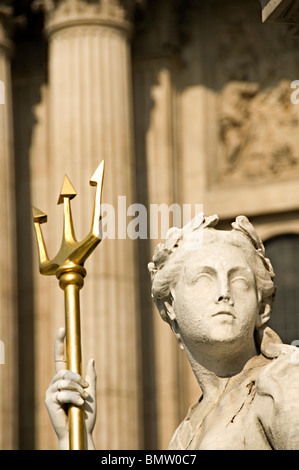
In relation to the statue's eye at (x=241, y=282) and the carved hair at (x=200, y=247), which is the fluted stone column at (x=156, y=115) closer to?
the carved hair at (x=200, y=247)

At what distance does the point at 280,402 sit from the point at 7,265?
20.4 meters

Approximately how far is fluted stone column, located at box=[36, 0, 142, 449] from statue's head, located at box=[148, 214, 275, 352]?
17.8m

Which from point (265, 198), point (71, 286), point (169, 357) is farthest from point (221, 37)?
point (71, 286)

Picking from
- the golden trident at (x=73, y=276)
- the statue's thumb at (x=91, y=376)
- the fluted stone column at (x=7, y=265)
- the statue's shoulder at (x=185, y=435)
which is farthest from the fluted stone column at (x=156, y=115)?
the statue's shoulder at (x=185, y=435)

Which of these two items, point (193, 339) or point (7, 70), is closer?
point (193, 339)

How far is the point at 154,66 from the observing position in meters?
Answer: 28.1

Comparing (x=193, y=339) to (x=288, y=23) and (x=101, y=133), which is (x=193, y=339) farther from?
(x=101, y=133)

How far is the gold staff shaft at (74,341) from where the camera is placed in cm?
694

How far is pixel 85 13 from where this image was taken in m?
27.1

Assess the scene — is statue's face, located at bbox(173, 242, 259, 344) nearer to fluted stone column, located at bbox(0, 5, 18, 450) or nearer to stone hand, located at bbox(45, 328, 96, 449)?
stone hand, located at bbox(45, 328, 96, 449)

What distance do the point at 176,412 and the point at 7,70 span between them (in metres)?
5.92

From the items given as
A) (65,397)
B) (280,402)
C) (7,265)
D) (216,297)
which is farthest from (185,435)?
(7,265)

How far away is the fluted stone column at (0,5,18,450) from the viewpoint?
83.6 ft

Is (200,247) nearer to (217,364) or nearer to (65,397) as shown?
(217,364)
